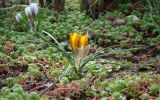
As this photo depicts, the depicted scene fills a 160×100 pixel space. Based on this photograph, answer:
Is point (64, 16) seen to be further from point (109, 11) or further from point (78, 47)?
point (78, 47)

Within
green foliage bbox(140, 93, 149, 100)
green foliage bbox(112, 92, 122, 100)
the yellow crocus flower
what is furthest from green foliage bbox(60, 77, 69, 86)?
green foliage bbox(140, 93, 149, 100)

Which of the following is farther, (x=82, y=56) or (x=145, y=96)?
(x=82, y=56)

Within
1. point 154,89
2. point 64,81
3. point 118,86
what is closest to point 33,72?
point 64,81

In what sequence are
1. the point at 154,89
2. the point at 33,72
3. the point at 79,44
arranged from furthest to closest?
the point at 33,72 → the point at 79,44 → the point at 154,89

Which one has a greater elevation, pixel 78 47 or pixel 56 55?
pixel 78 47

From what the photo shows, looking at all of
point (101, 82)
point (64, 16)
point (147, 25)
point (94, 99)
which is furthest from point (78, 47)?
point (64, 16)

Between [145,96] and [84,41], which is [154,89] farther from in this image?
[84,41]

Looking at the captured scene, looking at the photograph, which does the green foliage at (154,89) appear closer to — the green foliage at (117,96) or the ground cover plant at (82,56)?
the ground cover plant at (82,56)

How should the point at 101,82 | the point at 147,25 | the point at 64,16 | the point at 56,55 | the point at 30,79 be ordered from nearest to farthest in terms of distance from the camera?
the point at 101,82, the point at 30,79, the point at 56,55, the point at 147,25, the point at 64,16
